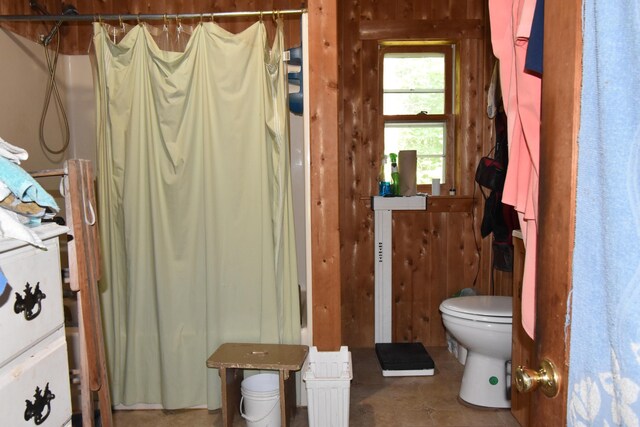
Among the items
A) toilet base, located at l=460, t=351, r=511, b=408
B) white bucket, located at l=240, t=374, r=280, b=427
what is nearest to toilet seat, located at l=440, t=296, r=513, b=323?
toilet base, located at l=460, t=351, r=511, b=408

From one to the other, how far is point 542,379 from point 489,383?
6.26 feet

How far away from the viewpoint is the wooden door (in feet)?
2.37

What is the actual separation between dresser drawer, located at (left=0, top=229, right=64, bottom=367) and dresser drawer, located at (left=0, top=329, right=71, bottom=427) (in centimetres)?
3

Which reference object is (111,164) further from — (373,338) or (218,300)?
(373,338)

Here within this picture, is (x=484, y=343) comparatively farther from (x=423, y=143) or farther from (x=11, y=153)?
(x=11, y=153)

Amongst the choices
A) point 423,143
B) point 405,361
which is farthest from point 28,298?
point 423,143

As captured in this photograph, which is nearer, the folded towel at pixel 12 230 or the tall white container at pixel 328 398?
the folded towel at pixel 12 230

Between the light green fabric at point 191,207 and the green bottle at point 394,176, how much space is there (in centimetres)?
100

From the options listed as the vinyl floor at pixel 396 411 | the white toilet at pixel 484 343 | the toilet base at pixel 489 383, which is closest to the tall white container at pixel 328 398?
→ the vinyl floor at pixel 396 411

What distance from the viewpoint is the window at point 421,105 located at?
3.33 m

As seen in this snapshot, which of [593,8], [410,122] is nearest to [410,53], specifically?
[410,122]

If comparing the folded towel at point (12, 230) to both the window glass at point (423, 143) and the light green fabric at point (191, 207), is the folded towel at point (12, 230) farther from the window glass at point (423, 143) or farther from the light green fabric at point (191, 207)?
the window glass at point (423, 143)

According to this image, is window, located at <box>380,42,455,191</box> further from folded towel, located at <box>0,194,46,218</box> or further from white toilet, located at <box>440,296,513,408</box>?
folded towel, located at <box>0,194,46,218</box>

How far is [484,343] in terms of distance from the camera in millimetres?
2441
